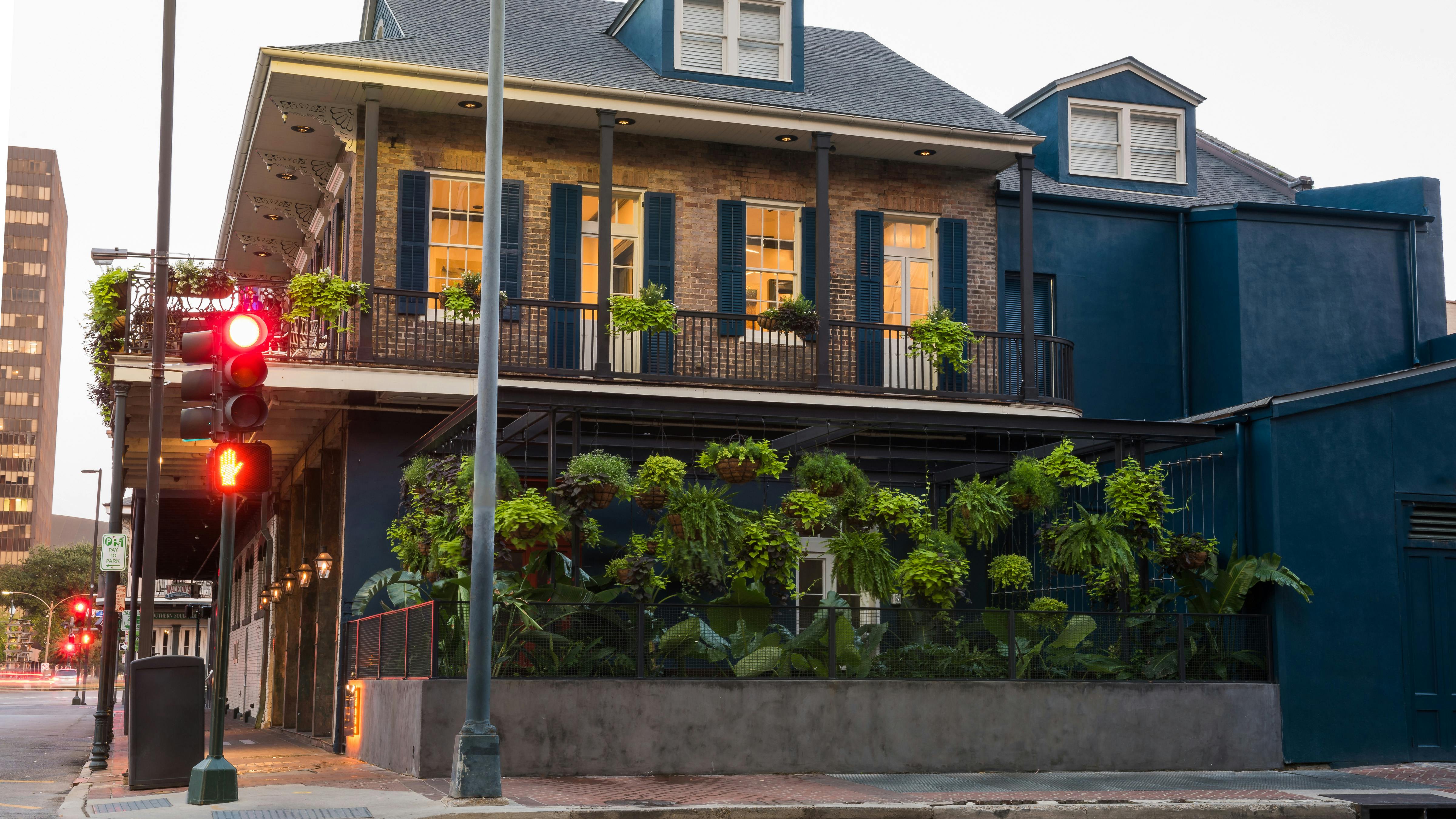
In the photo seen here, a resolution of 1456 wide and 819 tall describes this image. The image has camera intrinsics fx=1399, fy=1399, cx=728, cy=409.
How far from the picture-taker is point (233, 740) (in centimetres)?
2166

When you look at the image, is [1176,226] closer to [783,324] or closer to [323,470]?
[783,324]

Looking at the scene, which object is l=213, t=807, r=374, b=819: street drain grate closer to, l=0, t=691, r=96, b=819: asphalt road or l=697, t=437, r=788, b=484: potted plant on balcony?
l=0, t=691, r=96, b=819: asphalt road

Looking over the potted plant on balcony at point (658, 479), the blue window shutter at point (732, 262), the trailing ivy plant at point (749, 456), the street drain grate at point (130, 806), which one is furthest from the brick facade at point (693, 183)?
the street drain grate at point (130, 806)

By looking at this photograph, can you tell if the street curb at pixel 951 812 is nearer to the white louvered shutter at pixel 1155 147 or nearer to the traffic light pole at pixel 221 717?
the traffic light pole at pixel 221 717

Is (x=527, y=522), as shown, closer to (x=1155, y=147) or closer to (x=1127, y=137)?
(x=1127, y=137)

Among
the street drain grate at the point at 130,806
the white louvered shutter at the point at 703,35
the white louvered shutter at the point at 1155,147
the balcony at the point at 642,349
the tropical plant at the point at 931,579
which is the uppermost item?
the white louvered shutter at the point at 703,35

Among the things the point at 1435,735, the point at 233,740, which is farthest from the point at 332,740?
the point at 1435,735

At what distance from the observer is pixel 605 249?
59.5 ft

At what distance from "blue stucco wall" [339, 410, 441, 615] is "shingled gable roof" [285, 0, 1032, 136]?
4.77 m

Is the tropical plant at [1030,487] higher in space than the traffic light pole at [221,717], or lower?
higher

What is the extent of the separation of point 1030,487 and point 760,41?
340 inches

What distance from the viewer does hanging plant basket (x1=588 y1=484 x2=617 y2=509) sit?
14164 mm

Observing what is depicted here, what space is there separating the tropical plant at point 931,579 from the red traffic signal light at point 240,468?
697cm

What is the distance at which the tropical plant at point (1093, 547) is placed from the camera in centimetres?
1552
